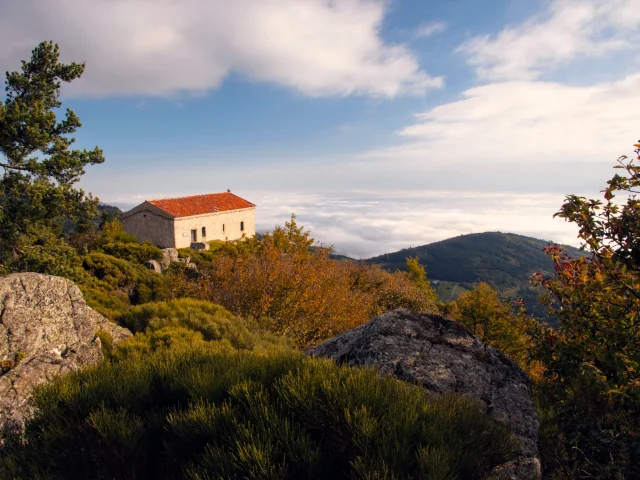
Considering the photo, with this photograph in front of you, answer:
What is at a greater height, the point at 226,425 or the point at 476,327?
the point at 226,425

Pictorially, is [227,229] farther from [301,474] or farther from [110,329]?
[301,474]

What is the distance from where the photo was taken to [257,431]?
3316 millimetres

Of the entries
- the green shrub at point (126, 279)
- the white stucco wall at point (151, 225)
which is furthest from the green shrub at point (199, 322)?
the white stucco wall at point (151, 225)

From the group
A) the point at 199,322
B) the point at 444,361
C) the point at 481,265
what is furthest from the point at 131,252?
the point at 481,265

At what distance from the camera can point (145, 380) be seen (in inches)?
175

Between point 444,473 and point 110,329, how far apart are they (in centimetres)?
881

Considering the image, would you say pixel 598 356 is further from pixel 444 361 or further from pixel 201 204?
pixel 201 204

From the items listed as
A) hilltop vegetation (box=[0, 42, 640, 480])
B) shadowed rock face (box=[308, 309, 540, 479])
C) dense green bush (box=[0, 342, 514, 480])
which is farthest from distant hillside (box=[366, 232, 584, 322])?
dense green bush (box=[0, 342, 514, 480])

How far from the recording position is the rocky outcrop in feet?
19.2

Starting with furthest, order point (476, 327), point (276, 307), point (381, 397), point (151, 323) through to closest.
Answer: point (476, 327), point (276, 307), point (151, 323), point (381, 397)

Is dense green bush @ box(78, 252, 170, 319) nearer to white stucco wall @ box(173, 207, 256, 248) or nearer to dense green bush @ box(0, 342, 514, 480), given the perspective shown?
dense green bush @ box(0, 342, 514, 480)

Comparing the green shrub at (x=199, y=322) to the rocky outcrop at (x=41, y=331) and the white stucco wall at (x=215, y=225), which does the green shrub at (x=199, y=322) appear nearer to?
the rocky outcrop at (x=41, y=331)

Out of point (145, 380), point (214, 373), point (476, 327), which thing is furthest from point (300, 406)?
point (476, 327)

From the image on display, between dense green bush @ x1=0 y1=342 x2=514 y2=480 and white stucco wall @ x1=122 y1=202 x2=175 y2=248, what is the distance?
41.3 metres
